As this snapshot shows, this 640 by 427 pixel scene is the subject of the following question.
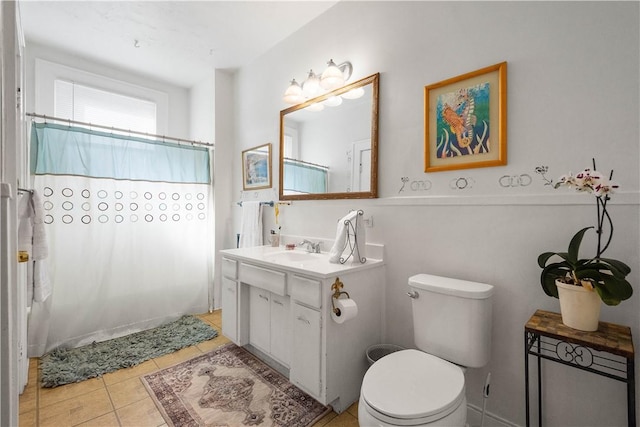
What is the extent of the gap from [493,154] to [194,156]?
272 centimetres

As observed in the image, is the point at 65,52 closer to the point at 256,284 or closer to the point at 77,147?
the point at 77,147

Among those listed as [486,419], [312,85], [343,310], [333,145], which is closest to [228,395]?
[343,310]

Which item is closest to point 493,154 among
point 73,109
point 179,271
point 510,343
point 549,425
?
point 510,343

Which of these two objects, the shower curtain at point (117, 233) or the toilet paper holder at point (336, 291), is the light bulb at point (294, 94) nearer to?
the shower curtain at point (117, 233)

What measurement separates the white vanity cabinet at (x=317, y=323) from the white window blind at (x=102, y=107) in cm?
238

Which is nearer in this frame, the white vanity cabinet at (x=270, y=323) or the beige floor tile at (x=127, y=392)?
the beige floor tile at (x=127, y=392)

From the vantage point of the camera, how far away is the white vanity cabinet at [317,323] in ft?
4.99

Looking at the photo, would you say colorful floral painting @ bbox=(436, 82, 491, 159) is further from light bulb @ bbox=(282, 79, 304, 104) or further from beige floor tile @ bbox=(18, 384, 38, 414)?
beige floor tile @ bbox=(18, 384, 38, 414)

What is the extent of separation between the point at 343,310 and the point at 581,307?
951 millimetres

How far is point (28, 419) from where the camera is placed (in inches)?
60.7

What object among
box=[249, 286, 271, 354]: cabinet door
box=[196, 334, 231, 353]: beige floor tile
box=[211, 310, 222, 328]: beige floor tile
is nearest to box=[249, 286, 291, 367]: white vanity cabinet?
box=[249, 286, 271, 354]: cabinet door

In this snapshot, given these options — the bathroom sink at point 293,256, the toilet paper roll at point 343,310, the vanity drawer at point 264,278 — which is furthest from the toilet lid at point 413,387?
the bathroom sink at point 293,256

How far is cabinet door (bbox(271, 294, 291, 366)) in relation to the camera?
186cm

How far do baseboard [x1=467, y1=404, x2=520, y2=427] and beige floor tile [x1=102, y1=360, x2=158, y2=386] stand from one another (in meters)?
2.03
